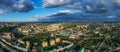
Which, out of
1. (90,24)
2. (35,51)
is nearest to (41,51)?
(35,51)

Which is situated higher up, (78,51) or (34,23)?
(34,23)

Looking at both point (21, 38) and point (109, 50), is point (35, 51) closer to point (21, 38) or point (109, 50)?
point (21, 38)

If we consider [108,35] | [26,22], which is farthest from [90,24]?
[26,22]

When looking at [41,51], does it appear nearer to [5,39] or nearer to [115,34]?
[5,39]

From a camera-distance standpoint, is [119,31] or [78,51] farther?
[119,31]

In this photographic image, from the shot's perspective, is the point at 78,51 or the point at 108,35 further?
the point at 108,35

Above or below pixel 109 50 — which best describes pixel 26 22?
above

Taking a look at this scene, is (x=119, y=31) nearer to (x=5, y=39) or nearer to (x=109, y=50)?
(x=109, y=50)
